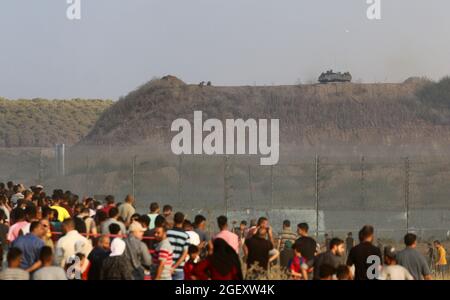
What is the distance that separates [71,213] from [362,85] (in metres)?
73.9

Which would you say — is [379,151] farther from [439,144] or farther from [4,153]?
[4,153]

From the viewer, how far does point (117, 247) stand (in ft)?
49.3

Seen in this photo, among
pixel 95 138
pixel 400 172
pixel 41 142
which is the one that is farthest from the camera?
pixel 41 142

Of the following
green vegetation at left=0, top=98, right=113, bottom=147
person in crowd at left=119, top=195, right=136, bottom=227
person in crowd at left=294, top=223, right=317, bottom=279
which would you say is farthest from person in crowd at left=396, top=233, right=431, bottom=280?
green vegetation at left=0, top=98, right=113, bottom=147

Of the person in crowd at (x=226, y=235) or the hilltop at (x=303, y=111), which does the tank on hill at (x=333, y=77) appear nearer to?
the hilltop at (x=303, y=111)

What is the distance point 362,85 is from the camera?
92.7 metres

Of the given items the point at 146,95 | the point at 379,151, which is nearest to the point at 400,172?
the point at 379,151

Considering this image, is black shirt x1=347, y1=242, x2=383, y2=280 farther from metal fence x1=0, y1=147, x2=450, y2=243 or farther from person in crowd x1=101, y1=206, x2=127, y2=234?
metal fence x1=0, y1=147, x2=450, y2=243

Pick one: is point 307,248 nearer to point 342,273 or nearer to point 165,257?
point 165,257

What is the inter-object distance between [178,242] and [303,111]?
2753 inches

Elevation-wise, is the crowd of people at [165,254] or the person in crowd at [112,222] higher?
the person in crowd at [112,222]

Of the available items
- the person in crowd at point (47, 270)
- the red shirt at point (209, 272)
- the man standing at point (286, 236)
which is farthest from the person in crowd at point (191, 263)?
the man standing at point (286, 236)

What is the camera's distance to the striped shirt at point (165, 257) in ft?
51.4

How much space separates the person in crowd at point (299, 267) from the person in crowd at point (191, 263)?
1367 mm
